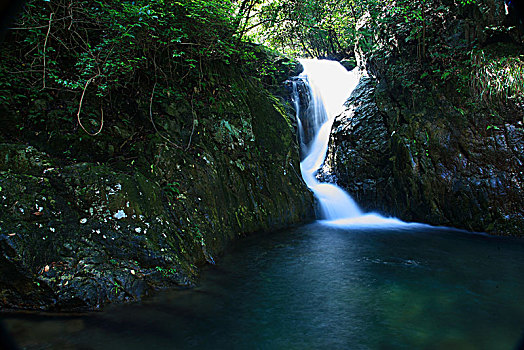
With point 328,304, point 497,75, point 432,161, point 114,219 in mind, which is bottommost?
point 328,304

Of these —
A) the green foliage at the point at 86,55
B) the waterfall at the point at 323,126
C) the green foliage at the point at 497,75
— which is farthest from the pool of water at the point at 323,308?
the green foliage at the point at 497,75

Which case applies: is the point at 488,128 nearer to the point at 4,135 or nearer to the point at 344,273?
the point at 344,273

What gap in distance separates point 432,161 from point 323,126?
5792 millimetres

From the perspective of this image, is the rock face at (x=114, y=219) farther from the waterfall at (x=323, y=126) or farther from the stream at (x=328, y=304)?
the waterfall at (x=323, y=126)

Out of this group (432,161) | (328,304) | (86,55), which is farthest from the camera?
(432,161)

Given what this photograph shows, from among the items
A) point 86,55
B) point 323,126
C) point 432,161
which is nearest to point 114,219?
point 86,55

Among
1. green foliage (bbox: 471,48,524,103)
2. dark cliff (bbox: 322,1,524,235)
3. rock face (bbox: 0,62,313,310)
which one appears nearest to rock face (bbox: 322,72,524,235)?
dark cliff (bbox: 322,1,524,235)

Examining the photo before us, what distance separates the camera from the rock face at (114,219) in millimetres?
3254

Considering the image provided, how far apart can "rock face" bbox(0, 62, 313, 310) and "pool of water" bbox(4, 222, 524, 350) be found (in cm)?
29

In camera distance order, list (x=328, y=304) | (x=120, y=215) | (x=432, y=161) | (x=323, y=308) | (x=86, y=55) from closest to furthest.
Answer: (x=323, y=308) < (x=328, y=304) < (x=120, y=215) < (x=86, y=55) < (x=432, y=161)

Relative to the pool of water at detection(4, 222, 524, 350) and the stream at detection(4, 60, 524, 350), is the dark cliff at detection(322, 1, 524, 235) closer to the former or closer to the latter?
the stream at detection(4, 60, 524, 350)

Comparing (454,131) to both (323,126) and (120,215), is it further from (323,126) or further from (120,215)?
(120,215)

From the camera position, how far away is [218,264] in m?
5.12

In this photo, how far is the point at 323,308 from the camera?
3775mm
